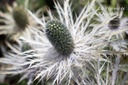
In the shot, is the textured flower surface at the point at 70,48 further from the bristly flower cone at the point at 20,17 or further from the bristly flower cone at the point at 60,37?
the bristly flower cone at the point at 20,17

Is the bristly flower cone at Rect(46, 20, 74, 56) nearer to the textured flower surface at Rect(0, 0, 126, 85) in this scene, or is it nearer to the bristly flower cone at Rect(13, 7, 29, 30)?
the textured flower surface at Rect(0, 0, 126, 85)

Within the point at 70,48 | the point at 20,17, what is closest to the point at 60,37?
the point at 70,48

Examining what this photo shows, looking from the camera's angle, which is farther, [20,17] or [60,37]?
[20,17]

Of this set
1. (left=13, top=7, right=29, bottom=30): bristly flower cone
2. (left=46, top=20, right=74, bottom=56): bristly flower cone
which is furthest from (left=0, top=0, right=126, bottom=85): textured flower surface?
(left=13, top=7, right=29, bottom=30): bristly flower cone

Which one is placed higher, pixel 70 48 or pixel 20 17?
pixel 20 17

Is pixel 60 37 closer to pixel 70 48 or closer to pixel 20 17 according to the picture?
pixel 70 48

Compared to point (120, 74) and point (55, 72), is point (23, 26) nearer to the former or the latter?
point (55, 72)

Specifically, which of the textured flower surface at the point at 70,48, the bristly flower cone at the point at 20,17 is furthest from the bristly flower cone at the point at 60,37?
the bristly flower cone at the point at 20,17

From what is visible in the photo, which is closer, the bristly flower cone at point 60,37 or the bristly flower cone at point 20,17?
the bristly flower cone at point 60,37

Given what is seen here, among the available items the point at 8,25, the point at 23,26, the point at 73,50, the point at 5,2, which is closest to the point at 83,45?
the point at 73,50
